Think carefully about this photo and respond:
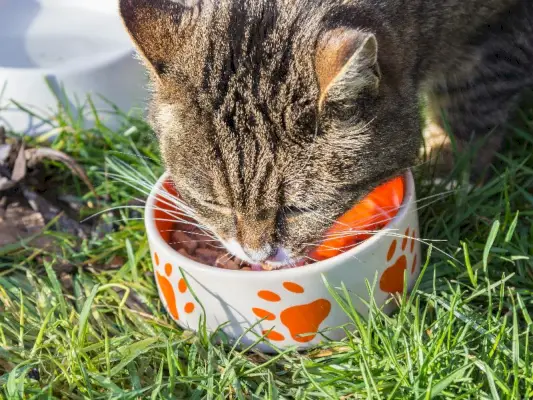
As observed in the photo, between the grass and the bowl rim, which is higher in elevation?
the bowl rim

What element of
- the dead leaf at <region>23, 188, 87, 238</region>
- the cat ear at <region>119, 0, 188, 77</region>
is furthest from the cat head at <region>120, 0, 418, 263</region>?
the dead leaf at <region>23, 188, 87, 238</region>

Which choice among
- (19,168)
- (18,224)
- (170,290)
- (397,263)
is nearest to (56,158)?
(19,168)

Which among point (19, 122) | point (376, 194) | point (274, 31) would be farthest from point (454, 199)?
point (19, 122)

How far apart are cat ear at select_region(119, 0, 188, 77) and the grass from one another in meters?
0.57

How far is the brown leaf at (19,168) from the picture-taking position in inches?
88.5

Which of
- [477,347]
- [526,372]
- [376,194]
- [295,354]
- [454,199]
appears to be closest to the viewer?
[526,372]

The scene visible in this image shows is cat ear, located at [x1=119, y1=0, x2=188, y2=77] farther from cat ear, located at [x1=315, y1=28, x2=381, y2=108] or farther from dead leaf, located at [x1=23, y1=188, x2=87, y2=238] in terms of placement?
dead leaf, located at [x1=23, y1=188, x2=87, y2=238]

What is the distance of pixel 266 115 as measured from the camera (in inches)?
56.6

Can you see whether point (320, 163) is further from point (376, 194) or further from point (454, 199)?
point (454, 199)

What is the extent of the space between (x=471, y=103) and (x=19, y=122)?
5.22 ft

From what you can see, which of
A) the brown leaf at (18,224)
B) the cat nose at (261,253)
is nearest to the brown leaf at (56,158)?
the brown leaf at (18,224)

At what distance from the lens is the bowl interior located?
9.52 feet

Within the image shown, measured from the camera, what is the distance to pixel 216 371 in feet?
5.27

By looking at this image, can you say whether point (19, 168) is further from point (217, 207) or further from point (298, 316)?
point (298, 316)
